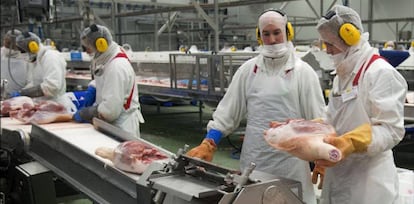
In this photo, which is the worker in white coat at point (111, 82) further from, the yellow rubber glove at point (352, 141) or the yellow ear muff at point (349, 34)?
the yellow rubber glove at point (352, 141)

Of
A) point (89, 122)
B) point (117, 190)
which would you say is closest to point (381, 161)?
point (117, 190)

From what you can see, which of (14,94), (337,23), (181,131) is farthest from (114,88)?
(181,131)

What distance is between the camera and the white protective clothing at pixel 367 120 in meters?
1.56

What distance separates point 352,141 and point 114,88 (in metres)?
1.77

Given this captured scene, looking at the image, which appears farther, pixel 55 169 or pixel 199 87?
pixel 199 87

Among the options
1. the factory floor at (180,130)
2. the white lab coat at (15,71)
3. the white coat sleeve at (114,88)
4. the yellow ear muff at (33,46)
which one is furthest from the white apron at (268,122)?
the white lab coat at (15,71)

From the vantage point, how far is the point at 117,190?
6.43 feet

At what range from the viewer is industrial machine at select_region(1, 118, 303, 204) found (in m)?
1.37

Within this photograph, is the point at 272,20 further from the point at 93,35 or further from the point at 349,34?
the point at 93,35

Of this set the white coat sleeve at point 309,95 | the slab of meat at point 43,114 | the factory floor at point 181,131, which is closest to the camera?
the white coat sleeve at point 309,95

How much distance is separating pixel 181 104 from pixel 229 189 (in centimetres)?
831

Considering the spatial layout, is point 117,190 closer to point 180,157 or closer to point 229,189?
point 180,157

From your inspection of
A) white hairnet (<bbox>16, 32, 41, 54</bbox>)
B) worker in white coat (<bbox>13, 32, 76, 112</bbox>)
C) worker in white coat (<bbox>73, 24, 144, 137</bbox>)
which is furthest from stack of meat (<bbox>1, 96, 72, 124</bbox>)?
white hairnet (<bbox>16, 32, 41, 54</bbox>)

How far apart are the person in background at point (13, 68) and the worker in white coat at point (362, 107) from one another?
3.76 m
